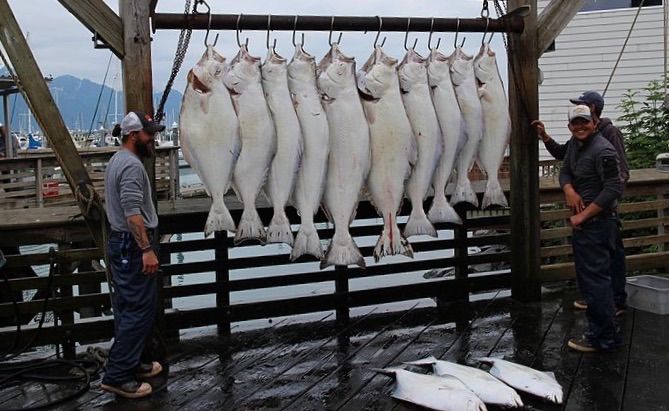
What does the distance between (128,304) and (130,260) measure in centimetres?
25

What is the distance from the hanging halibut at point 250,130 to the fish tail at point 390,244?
0.71 m

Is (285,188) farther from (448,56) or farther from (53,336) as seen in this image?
(53,336)

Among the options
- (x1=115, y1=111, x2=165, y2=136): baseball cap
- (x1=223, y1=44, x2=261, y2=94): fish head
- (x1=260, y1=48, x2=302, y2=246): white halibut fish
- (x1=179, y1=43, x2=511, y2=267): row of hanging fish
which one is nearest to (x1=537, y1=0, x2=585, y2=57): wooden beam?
(x1=179, y1=43, x2=511, y2=267): row of hanging fish

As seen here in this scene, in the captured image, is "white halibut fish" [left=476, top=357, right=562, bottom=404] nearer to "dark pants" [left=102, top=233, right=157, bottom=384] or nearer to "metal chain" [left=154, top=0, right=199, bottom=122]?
"dark pants" [left=102, top=233, right=157, bottom=384]

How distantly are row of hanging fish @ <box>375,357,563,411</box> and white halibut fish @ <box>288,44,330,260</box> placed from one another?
0.93m

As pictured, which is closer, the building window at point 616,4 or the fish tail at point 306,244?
the fish tail at point 306,244

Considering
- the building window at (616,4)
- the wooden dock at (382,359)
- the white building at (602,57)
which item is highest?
the building window at (616,4)

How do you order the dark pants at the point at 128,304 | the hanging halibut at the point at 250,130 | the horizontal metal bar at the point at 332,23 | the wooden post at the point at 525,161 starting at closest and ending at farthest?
the dark pants at the point at 128,304, the hanging halibut at the point at 250,130, the horizontal metal bar at the point at 332,23, the wooden post at the point at 525,161

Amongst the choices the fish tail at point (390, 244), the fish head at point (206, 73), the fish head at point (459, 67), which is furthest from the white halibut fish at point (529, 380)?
the fish head at point (206, 73)

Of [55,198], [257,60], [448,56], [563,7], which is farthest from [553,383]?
[55,198]

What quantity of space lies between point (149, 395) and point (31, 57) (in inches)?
78.9

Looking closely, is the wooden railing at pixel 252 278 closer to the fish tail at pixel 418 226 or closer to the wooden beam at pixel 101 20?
the fish tail at pixel 418 226

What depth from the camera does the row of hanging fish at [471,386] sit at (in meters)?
3.36

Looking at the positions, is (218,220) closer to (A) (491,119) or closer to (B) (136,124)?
(B) (136,124)
